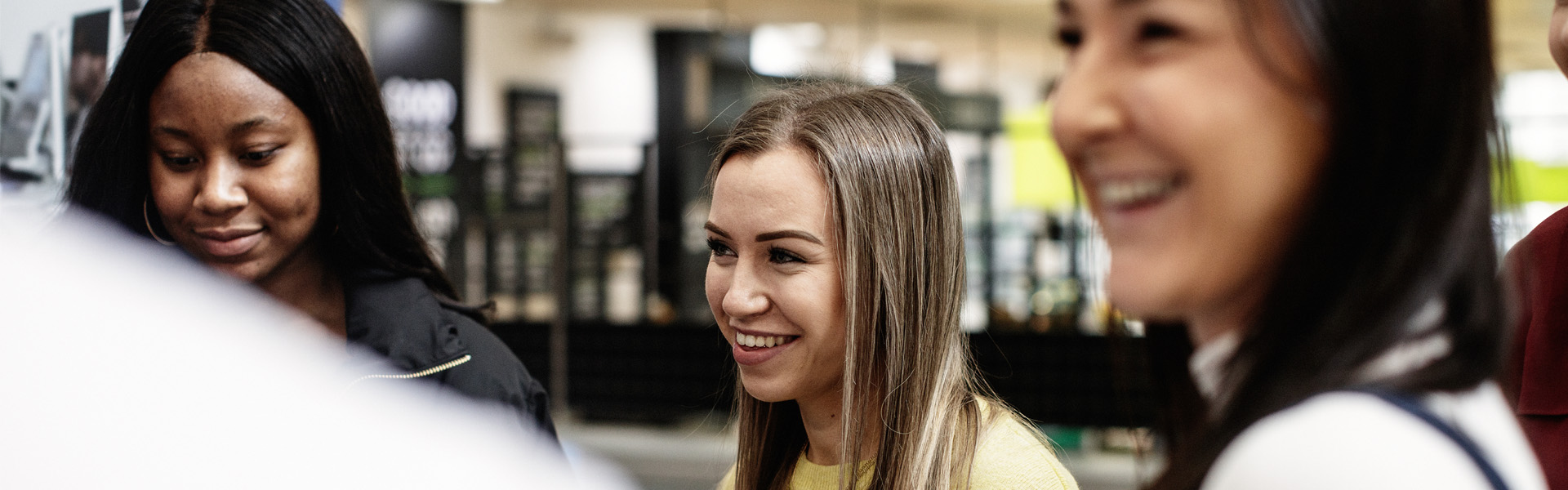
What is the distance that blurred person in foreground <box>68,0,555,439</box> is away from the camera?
124cm

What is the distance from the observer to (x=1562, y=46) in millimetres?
1237

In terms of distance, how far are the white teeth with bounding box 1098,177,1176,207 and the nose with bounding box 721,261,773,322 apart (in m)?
0.74

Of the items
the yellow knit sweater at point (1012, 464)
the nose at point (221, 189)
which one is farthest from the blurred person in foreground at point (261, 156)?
the yellow knit sweater at point (1012, 464)

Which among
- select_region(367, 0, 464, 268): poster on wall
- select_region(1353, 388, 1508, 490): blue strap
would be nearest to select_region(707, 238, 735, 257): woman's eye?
select_region(1353, 388, 1508, 490): blue strap

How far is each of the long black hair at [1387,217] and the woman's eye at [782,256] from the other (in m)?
0.79

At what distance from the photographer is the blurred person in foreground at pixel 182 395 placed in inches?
44.4

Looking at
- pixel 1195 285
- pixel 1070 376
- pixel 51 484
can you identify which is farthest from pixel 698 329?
pixel 1195 285

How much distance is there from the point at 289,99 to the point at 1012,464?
95cm

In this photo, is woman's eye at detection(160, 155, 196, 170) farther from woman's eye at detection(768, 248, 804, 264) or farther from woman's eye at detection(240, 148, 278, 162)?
woman's eye at detection(768, 248, 804, 264)

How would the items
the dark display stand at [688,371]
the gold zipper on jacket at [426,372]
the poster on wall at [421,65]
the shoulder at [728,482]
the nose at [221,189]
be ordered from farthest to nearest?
the poster on wall at [421,65], the dark display stand at [688,371], the shoulder at [728,482], the gold zipper on jacket at [426,372], the nose at [221,189]

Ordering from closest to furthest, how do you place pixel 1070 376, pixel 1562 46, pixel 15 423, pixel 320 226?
pixel 15 423 → pixel 1562 46 → pixel 320 226 → pixel 1070 376

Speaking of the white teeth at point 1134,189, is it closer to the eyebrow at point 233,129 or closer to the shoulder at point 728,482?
the eyebrow at point 233,129

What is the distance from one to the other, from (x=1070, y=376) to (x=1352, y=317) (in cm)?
606

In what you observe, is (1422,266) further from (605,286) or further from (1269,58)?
(605,286)
